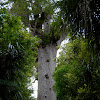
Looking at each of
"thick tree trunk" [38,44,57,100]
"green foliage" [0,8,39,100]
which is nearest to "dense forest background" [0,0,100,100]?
"green foliage" [0,8,39,100]

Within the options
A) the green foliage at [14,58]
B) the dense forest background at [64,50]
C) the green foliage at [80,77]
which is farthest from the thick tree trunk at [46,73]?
the green foliage at [14,58]

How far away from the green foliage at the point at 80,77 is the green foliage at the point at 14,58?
1.19m

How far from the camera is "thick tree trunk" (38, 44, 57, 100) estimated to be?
6.56 metres

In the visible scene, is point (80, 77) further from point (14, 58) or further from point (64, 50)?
point (14, 58)

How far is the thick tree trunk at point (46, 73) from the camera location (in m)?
6.56

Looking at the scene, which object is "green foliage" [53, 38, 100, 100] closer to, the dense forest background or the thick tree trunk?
the dense forest background

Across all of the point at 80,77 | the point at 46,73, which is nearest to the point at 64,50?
the point at 80,77

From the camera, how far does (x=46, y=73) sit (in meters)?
7.14

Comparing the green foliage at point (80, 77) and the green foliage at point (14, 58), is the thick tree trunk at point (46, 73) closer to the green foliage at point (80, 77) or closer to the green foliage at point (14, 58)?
the green foliage at point (80, 77)

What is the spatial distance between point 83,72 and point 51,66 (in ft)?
12.5

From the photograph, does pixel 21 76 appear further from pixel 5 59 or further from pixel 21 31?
pixel 21 31

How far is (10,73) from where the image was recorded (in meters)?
3.23

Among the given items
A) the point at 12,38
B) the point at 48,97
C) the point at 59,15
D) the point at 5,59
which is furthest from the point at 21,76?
the point at 48,97

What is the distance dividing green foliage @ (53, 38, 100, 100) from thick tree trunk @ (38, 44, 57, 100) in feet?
6.65
